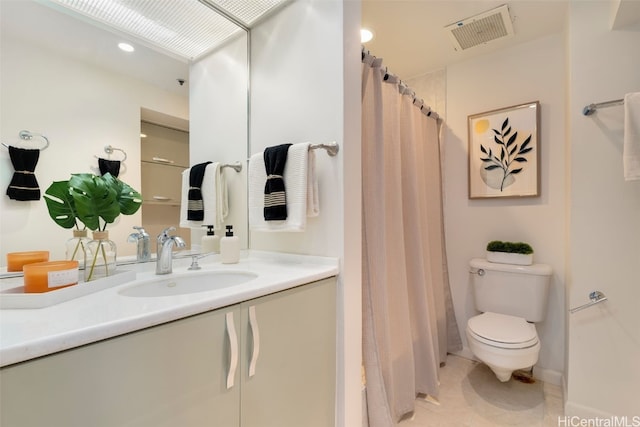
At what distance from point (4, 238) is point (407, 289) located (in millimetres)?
1721

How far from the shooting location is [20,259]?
2.97 feet

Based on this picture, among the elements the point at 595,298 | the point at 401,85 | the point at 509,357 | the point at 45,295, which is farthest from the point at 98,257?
the point at 595,298

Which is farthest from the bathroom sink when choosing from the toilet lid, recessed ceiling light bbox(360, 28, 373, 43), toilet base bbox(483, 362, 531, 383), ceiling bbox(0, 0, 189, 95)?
recessed ceiling light bbox(360, 28, 373, 43)

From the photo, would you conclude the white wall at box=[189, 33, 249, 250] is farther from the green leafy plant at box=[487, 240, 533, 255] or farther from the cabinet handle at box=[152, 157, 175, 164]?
the green leafy plant at box=[487, 240, 533, 255]

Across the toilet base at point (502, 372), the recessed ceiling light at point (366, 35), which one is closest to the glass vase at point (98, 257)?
the recessed ceiling light at point (366, 35)

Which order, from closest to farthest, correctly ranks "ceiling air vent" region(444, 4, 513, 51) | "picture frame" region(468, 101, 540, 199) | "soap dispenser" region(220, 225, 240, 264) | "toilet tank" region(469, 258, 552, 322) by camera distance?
"soap dispenser" region(220, 225, 240, 264), "ceiling air vent" region(444, 4, 513, 51), "toilet tank" region(469, 258, 552, 322), "picture frame" region(468, 101, 540, 199)

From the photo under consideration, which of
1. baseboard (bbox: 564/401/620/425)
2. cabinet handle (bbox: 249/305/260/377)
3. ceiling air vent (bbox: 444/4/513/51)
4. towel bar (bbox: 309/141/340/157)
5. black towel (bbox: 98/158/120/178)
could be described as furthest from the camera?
ceiling air vent (bbox: 444/4/513/51)

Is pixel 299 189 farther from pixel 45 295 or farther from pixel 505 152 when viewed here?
pixel 505 152

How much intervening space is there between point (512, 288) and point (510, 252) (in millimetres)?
230

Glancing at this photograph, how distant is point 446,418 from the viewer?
156 centimetres

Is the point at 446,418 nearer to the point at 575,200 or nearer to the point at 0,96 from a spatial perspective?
the point at 575,200

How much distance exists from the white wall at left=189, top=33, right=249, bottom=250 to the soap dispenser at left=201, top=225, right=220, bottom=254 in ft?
0.14

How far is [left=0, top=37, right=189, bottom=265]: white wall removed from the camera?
0.91 metres

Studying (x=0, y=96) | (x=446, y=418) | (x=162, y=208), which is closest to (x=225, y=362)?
(x=162, y=208)
